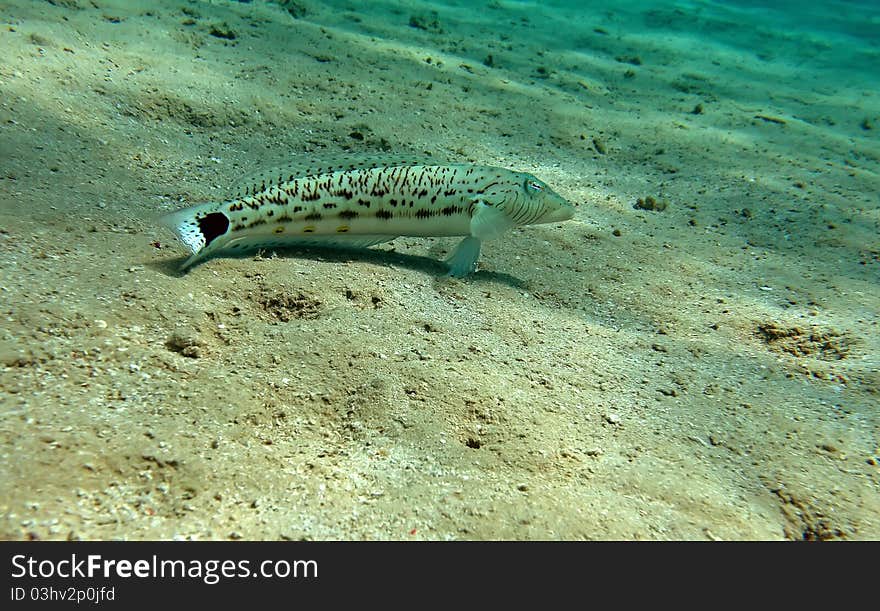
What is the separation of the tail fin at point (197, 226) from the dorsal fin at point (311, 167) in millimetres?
271

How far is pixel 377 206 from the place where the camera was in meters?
4.12

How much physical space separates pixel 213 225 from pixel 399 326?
4.81 ft

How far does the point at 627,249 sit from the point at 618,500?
3219mm

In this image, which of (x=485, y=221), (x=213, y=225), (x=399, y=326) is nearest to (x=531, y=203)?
(x=485, y=221)

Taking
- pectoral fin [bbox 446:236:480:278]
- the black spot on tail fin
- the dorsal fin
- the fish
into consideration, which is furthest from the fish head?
the black spot on tail fin

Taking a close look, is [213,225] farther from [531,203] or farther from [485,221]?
[531,203]

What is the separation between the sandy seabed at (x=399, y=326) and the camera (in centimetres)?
219

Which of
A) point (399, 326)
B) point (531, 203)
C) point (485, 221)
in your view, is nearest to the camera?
point (399, 326)

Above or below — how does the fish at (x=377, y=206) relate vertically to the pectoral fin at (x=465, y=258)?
above

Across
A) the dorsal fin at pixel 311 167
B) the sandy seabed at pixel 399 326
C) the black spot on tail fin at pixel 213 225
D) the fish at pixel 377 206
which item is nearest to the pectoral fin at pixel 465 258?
the fish at pixel 377 206

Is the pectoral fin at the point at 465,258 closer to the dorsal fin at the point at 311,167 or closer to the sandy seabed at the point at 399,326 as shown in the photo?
the sandy seabed at the point at 399,326

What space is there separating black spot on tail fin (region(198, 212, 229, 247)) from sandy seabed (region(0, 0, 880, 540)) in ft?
0.74

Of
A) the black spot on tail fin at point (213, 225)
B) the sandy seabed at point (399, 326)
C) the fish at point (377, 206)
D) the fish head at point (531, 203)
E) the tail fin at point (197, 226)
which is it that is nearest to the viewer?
the sandy seabed at point (399, 326)

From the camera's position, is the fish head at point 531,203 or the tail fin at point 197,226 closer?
the tail fin at point 197,226
